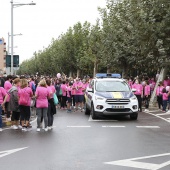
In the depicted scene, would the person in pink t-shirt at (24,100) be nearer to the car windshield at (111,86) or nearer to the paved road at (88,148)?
the paved road at (88,148)

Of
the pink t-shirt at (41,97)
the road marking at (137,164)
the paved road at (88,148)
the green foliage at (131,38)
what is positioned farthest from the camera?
the green foliage at (131,38)

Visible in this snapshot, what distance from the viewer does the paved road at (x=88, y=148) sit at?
809cm

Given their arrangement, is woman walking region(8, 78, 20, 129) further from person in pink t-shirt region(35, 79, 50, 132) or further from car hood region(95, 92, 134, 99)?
car hood region(95, 92, 134, 99)

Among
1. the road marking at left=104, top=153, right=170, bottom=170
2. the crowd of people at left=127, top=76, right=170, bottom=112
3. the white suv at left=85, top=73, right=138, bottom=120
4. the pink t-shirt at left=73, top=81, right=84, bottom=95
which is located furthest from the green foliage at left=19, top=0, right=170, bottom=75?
the road marking at left=104, top=153, right=170, bottom=170

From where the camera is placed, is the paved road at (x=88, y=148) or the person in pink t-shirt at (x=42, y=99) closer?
the paved road at (x=88, y=148)

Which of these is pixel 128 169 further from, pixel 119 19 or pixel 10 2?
pixel 119 19

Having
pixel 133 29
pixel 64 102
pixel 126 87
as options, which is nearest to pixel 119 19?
pixel 133 29

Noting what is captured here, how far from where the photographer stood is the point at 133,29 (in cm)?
2569

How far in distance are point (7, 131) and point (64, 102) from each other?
33.5ft

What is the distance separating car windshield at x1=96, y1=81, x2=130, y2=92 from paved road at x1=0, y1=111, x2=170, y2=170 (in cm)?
298

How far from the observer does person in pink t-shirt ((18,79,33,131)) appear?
1322 centimetres

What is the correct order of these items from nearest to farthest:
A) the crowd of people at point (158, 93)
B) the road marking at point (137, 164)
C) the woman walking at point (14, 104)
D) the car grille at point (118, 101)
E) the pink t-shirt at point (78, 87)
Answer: the road marking at point (137, 164) < the woman walking at point (14, 104) < the car grille at point (118, 101) < the crowd of people at point (158, 93) < the pink t-shirt at point (78, 87)

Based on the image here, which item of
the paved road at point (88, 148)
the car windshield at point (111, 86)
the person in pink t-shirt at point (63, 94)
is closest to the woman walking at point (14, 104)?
the paved road at point (88, 148)

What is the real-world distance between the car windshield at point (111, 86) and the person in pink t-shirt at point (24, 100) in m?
4.96
